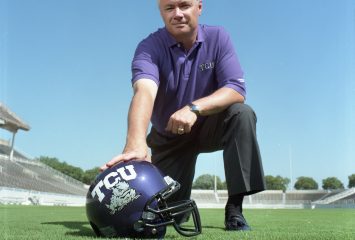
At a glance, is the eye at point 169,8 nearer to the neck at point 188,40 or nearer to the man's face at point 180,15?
the man's face at point 180,15

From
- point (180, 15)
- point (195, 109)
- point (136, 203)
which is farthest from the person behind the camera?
point (180, 15)

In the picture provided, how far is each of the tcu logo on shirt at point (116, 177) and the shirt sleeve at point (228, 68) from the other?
1243 mm

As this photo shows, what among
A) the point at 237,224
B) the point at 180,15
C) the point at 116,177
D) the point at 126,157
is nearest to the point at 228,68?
the point at 180,15

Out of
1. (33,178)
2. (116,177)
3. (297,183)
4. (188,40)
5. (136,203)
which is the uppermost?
(188,40)

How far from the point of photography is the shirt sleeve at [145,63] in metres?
3.34

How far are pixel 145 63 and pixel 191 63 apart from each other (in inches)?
19.7

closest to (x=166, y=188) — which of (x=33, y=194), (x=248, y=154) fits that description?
(x=248, y=154)

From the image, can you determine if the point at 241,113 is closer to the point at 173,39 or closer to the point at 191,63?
the point at 191,63

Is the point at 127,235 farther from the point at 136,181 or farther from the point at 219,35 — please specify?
the point at 219,35

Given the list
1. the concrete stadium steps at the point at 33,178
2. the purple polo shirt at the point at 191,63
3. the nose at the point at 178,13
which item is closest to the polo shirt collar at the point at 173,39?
the purple polo shirt at the point at 191,63

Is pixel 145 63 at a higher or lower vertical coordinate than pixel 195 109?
higher

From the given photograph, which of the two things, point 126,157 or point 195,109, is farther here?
point 195,109

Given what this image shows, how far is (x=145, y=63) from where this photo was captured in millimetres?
3441

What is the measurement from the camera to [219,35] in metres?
3.83
